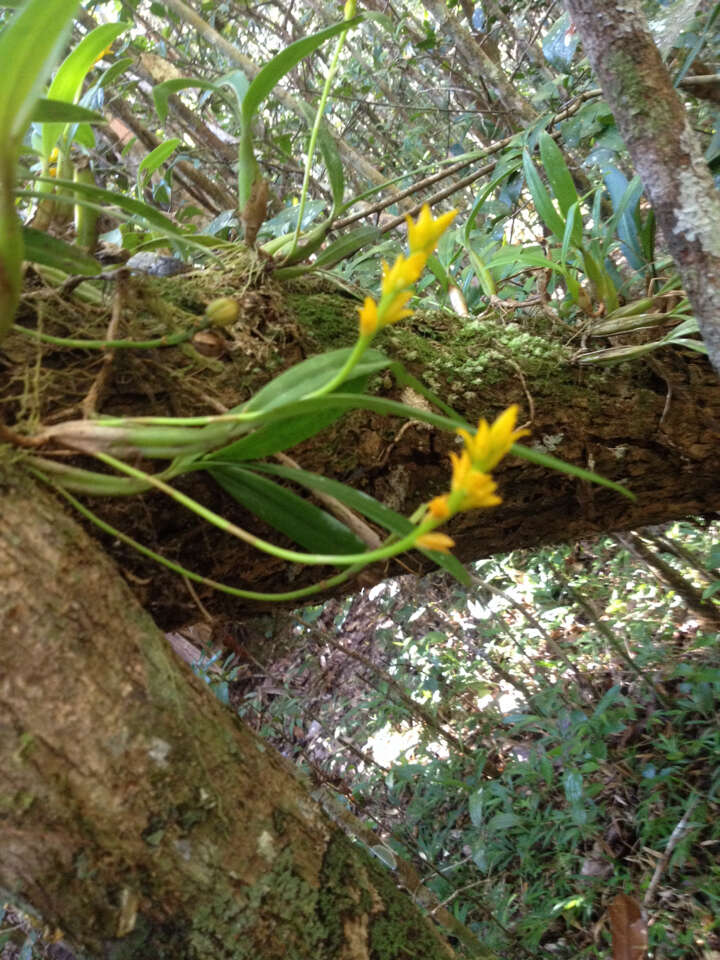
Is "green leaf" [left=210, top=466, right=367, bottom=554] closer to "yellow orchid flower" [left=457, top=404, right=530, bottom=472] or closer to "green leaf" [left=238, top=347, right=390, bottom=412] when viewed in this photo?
"green leaf" [left=238, top=347, right=390, bottom=412]

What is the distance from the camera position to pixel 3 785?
53cm

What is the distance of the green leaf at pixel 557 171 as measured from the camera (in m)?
1.25

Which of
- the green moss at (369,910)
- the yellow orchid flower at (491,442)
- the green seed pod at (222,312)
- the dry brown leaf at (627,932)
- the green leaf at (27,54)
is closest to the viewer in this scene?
the yellow orchid flower at (491,442)

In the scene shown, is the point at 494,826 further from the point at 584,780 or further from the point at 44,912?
the point at 44,912

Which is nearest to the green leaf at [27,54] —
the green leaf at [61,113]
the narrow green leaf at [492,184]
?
the green leaf at [61,113]

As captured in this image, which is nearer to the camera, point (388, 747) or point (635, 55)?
point (635, 55)

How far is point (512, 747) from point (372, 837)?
81 cm

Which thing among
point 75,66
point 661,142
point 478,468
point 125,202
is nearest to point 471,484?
point 478,468

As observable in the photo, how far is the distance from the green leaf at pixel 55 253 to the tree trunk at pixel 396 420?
40mm

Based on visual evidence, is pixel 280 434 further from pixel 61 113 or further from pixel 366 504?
pixel 61 113

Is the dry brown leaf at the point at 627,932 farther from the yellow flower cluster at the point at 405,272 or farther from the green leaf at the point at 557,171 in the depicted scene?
the green leaf at the point at 557,171

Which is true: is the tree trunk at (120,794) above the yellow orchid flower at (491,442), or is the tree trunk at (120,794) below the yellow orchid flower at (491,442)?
below

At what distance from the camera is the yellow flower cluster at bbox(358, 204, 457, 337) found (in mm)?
447

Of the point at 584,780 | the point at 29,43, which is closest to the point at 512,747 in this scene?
the point at 584,780
